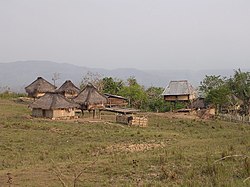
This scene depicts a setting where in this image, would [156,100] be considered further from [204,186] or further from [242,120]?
[204,186]

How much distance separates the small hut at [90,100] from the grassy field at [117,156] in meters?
5.78

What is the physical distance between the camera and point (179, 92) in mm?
48375

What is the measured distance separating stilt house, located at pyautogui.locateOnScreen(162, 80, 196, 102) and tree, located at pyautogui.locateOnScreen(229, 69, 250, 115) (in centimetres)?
575

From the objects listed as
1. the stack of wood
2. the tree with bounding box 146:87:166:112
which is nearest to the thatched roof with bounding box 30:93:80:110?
the stack of wood

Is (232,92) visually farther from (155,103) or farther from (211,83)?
(155,103)

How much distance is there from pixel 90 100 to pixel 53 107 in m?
4.73

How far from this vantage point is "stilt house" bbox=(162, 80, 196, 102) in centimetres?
4831

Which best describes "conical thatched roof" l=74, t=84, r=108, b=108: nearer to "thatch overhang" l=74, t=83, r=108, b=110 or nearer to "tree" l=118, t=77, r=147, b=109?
"thatch overhang" l=74, t=83, r=108, b=110

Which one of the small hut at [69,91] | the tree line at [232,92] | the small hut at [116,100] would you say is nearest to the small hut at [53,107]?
the small hut at [116,100]

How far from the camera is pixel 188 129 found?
32938 millimetres

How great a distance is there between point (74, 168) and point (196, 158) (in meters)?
4.15

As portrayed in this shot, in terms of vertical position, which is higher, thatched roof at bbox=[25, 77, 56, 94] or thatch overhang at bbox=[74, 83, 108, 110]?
thatched roof at bbox=[25, 77, 56, 94]

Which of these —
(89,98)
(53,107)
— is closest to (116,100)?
(89,98)

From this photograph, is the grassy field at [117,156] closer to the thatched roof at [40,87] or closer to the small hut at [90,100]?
the small hut at [90,100]
